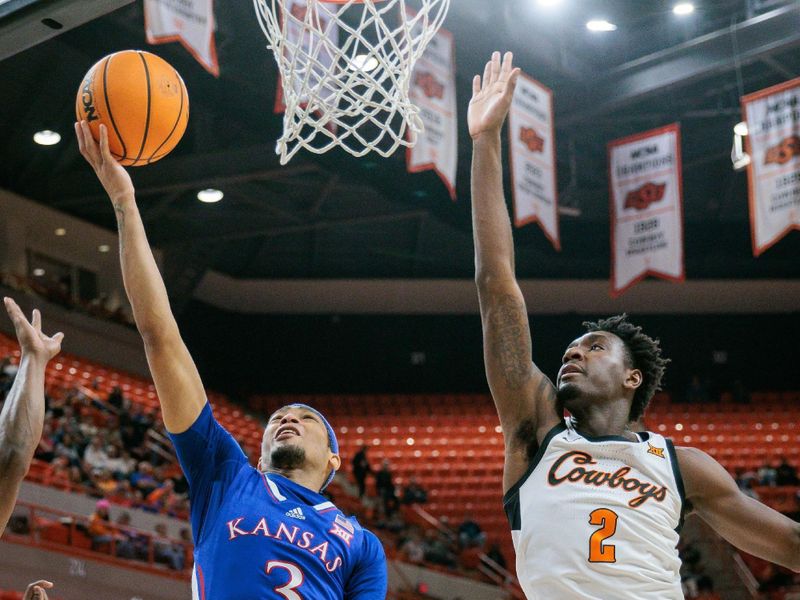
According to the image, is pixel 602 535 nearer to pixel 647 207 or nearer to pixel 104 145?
pixel 104 145

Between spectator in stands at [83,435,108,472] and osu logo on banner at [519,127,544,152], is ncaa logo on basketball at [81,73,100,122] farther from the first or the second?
spectator in stands at [83,435,108,472]

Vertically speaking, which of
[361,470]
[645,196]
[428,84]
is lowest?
[361,470]

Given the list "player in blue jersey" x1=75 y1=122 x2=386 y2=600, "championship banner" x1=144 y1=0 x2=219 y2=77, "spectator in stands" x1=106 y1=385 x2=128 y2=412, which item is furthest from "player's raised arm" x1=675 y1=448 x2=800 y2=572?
"spectator in stands" x1=106 y1=385 x2=128 y2=412

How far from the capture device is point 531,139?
13.1 meters

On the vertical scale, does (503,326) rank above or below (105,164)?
below

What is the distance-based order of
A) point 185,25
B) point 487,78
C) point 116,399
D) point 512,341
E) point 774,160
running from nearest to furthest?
point 512,341 < point 487,78 < point 185,25 < point 774,160 < point 116,399

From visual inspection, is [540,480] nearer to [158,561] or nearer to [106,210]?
[158,561]

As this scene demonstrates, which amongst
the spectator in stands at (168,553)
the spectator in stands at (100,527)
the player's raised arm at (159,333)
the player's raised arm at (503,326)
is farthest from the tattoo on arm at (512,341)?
the spectator in stands at (168,553)

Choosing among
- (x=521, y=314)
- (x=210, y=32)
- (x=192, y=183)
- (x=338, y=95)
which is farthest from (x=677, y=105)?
(x=521, y=314)

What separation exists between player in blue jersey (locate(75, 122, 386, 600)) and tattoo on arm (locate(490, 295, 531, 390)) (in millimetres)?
677

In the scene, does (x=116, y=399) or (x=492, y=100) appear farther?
(x=116, y=399)

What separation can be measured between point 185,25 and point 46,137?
772 cm

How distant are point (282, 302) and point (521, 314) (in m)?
20.8

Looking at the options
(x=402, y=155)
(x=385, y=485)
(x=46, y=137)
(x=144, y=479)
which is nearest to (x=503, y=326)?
(x=144, y=479)
